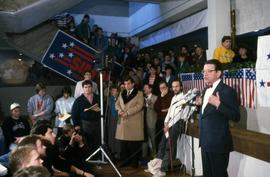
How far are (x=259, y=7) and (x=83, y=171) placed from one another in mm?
4081

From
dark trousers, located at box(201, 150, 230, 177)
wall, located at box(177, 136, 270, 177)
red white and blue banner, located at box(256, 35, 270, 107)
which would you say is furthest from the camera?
red white and blue banner, located at box(256, 35, 270, 107)

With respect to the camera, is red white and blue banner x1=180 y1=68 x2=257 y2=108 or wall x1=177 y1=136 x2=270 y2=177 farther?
red white and blue banner x1=180 y1=68 x2=257 y2=108

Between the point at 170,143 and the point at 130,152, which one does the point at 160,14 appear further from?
the point at 170,143

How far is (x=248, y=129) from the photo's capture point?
4.13 metres

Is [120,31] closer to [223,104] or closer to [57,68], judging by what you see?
[57,68]

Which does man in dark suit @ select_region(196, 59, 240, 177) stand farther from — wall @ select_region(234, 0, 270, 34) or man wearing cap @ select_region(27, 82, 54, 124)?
man wearing cap @ select_region(27, 82, 54, 124)

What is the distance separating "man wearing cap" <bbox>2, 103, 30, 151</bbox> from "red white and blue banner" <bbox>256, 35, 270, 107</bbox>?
3.11 meters

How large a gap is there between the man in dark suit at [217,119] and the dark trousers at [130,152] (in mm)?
2180

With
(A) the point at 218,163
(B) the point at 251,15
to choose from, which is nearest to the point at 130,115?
(A) the point at 218,163

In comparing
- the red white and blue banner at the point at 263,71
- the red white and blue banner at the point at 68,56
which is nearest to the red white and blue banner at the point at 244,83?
the red white and blue banner at the point at 263,71

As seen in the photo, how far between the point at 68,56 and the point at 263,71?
5124mm

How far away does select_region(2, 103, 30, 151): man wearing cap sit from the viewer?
14.6 feet

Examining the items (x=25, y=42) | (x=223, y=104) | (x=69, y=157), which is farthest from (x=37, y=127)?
(x=25, y=42)

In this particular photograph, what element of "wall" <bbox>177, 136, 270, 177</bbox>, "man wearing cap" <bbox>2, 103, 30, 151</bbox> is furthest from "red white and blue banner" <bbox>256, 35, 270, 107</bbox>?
"man wearing cap" <bbox>2, 103, 30, 151</bbox>
